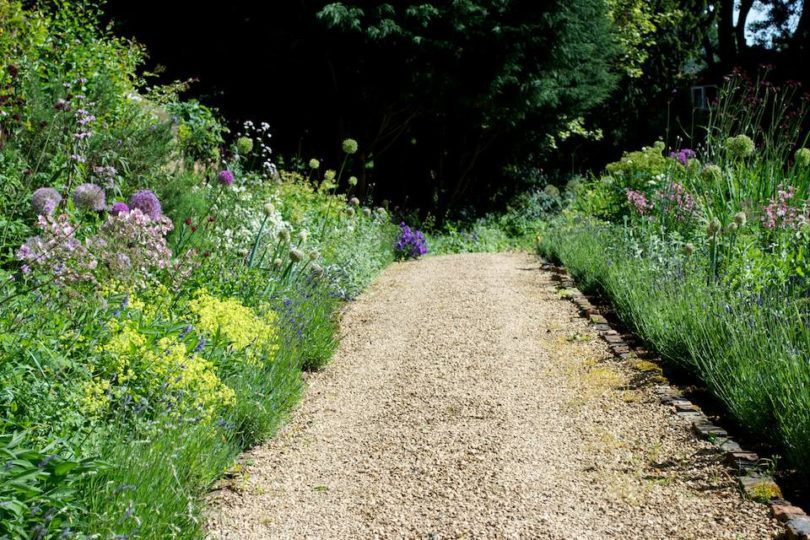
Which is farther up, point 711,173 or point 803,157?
point 803,157

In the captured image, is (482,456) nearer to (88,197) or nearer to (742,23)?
(88,197)

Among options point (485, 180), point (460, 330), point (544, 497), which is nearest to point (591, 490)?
point (544, 497)

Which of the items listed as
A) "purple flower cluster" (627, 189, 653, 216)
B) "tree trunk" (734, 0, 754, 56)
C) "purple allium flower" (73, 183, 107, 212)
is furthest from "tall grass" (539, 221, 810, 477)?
"tree trunk" (734, 0, 754, 56)

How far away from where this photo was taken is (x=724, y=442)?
11.7 feet

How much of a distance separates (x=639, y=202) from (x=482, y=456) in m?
5.02

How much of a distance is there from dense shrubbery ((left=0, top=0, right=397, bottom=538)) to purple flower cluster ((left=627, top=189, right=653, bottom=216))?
303cm

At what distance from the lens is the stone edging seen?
114 inches

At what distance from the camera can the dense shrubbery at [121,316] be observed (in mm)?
2557

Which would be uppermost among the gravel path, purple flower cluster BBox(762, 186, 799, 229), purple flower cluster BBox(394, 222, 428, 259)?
purple flower cluster BBox(762, 186, 799, 229)

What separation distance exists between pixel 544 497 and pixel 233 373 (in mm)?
1700

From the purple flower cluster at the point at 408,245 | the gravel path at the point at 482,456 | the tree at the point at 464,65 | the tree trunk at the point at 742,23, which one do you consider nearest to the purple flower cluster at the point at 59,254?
the gravel path at the point at 482,456

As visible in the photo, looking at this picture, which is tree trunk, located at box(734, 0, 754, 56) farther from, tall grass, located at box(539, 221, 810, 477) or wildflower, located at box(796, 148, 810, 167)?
tall grass, located at box(539, 221, 810, 477)

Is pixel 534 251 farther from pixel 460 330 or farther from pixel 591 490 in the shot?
pixel 591 490

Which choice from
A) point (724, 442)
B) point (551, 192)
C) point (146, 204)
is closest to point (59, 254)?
point (146, 204)
